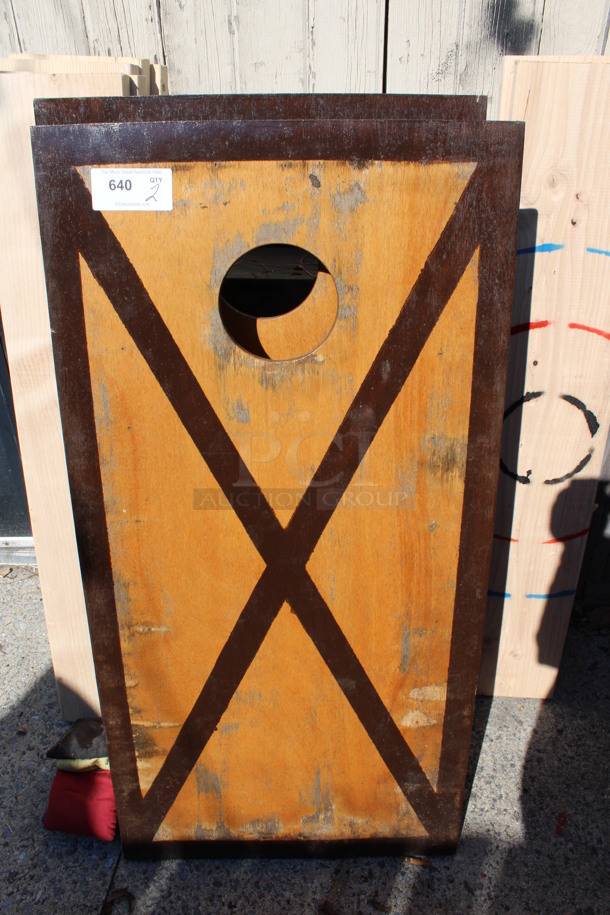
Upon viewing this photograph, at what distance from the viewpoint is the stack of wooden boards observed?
1.76 meters

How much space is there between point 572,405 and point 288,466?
1079 millimetres

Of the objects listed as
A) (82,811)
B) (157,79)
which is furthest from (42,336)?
(82,811)

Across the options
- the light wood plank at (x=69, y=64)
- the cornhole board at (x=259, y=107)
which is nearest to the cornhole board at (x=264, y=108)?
the cornhole board at (x=259, y=107)

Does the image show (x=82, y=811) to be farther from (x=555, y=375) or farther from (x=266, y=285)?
(x=555, y=375)

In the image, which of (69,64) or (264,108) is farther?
(69,64)

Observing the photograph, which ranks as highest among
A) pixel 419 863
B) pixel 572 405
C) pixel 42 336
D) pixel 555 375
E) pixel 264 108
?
pixel 264 108

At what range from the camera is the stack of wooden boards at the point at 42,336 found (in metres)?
1.76

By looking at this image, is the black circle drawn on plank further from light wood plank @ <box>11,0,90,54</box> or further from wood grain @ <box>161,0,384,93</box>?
light wood plank @ <box>11,0,90,54</box>

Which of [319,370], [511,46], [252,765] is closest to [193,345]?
[319,370]

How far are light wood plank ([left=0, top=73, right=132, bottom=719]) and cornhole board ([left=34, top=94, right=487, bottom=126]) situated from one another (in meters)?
0.46
